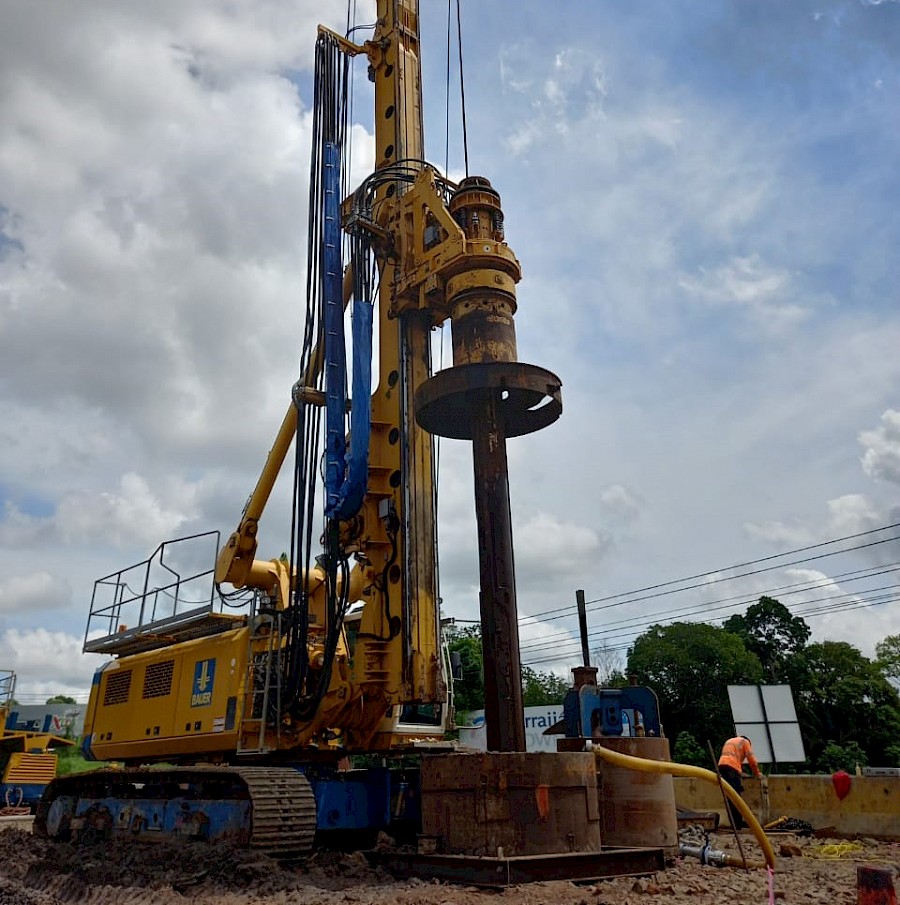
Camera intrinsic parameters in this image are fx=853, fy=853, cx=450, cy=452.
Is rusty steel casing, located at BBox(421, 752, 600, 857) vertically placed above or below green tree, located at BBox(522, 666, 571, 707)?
below

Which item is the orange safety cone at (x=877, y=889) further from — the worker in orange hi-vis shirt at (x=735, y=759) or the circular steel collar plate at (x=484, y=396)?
the worker in orange hi-vis shirt at (x=735, y=759)

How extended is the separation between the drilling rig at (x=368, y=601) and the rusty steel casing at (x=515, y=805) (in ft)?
0.06

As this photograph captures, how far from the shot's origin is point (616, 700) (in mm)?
9781

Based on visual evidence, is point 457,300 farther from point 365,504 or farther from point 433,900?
point 433,900

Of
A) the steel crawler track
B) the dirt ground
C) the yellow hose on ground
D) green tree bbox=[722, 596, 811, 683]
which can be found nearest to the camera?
the yellow hose on ground

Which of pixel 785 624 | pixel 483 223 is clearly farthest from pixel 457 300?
pixel 785 624

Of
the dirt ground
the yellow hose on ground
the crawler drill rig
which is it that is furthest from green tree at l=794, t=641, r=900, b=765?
the yellow hose on ground

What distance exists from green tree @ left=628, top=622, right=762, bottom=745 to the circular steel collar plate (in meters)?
29.3

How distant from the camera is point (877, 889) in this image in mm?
3445

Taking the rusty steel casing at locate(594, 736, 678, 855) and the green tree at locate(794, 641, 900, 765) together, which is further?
the green tree at locate(794, 641, 900, 765)

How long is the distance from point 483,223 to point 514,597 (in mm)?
4493

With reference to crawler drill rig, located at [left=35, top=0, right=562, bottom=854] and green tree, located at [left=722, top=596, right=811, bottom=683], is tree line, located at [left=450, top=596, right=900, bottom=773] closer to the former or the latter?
green tree, located at [left=722, top=596, right=811, bottom=683]

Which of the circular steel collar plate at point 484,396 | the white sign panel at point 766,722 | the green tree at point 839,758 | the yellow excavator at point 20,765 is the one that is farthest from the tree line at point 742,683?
the circular steel collar plate at point 484,396

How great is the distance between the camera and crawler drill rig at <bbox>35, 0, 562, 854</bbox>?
900 centimetres
